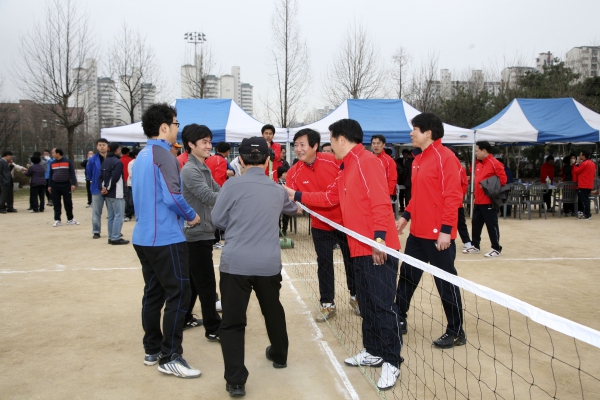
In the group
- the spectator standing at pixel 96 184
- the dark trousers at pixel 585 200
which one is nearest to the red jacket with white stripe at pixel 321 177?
the spectator standing at pixel 96 184

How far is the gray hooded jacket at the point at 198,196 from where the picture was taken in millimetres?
4176

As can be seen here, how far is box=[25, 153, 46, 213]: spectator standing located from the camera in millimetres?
15109

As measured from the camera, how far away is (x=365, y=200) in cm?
371

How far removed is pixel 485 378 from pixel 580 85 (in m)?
28.4

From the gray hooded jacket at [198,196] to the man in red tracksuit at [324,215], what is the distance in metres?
1.17

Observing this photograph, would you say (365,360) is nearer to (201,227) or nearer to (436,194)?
(436,194)

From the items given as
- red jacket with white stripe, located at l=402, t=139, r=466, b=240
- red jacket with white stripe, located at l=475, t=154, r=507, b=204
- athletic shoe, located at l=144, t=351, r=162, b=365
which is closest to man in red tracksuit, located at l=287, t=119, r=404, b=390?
red jacket with white stripe, located at l=402, t=139, r=466, b=240

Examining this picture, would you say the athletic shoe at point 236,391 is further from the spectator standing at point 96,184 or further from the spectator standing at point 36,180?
the spectator standing at point 36,180

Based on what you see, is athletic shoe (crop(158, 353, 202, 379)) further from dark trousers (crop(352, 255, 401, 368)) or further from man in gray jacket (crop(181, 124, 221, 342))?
dark trousers (crop(352, 255, 401, 368))

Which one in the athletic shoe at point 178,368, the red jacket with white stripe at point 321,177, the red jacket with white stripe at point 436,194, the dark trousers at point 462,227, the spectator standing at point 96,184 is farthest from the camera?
the spectator standing at point 96,184

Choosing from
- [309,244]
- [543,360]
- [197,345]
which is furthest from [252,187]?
[309,244]

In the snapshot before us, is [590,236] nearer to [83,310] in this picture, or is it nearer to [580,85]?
[83,310]

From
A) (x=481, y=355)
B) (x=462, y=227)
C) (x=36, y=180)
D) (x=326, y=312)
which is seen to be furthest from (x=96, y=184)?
(x=481, y=355)

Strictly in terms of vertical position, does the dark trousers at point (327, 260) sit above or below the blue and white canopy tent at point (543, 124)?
below
